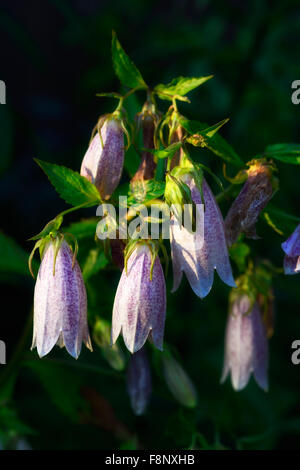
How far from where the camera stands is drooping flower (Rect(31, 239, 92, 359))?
1.29 m

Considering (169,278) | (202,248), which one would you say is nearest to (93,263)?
(202,248)

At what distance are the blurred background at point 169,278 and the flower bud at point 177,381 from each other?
44 millimetres

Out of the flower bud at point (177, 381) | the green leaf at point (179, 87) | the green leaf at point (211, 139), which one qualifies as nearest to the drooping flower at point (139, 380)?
the flower bud at point (177, 381)

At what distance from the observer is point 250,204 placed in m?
1.33

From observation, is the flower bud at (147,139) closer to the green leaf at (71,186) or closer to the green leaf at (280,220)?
the green leaf at (71,186)

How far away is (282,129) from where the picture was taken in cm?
321

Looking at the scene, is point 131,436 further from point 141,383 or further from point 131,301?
point 131,301

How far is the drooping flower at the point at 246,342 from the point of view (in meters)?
1.68

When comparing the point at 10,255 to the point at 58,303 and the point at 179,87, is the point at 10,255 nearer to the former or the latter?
the point at 58,303

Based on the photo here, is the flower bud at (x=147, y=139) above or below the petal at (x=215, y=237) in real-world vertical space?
above

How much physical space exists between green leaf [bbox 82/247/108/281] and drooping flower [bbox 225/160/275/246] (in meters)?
0.32

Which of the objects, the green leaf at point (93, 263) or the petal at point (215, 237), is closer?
the petal at point (215, 237)

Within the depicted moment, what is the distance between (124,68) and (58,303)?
0.58 meters

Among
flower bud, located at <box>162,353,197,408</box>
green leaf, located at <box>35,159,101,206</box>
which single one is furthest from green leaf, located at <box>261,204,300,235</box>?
flower bud, located at <box>162,353,197,408</box>
